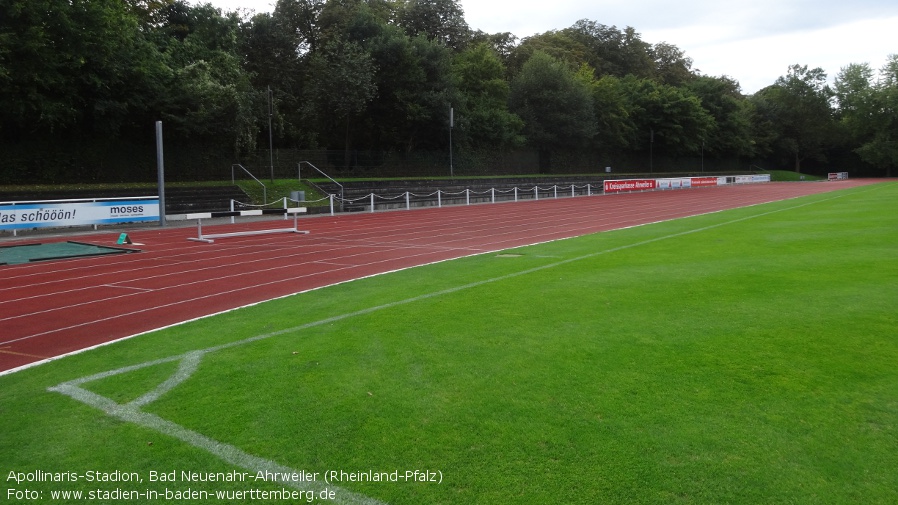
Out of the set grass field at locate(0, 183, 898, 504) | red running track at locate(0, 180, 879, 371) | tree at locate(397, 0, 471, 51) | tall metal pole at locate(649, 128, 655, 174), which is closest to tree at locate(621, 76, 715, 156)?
tall metal pole at locate(649, 128, 655, 174)

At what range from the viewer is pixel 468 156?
5041 centimetres

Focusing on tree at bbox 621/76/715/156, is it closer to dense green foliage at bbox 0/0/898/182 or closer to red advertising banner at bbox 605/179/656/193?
dense green foliage at bbox 0/0/898/182

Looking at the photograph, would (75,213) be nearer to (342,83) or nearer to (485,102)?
(342,83)

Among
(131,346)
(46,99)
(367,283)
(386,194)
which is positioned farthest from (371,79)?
(131,346)

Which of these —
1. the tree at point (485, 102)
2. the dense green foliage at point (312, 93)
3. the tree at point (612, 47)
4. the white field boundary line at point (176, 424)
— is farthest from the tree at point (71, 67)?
the tree at point (612, 47)

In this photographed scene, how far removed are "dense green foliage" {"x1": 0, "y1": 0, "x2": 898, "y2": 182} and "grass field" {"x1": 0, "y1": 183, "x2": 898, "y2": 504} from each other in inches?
914

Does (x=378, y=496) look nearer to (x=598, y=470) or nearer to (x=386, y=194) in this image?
(x=598, y=470)

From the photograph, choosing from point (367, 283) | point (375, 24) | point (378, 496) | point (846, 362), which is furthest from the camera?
point (375, 24)

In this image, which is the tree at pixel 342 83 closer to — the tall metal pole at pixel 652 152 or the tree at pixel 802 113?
the tall metal pole at pixel 652 152

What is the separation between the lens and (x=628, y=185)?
50.8 meters

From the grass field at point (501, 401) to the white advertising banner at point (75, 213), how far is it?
51.4 feet

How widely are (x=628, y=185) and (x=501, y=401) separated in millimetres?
48134

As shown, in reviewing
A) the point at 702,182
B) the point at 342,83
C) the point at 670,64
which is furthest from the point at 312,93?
the point at 670,64

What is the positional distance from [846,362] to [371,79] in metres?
39.2
